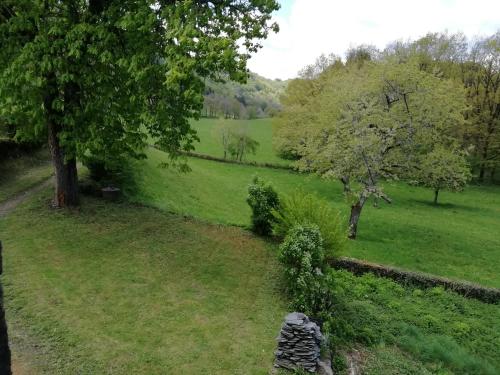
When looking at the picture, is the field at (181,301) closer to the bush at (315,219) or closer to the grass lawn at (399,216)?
the grass lawn at (399,216)

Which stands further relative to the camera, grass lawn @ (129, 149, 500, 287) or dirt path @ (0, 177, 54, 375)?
grass lawn @ (129, 149, 500, 287)

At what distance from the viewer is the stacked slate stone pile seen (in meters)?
9.97

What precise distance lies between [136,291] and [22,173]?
49.0ft

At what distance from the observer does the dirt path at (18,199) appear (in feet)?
61.1

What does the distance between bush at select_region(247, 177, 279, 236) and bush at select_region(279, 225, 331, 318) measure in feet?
13.6

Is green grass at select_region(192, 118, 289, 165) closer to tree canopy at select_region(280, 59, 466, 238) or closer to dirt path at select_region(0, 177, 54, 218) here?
tree canopy at select_region(280, 59, 466, 238)

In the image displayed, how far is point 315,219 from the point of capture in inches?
667

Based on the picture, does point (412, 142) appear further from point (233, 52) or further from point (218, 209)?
point (233, 52)

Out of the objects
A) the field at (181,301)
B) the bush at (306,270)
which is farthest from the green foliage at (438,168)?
the bush at (306,270)

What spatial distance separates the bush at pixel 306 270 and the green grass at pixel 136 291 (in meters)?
0.92

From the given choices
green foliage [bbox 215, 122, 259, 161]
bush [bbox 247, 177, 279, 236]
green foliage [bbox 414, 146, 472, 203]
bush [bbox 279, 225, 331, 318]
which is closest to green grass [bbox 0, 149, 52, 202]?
bush [bbox 247, 177, 279, 236]

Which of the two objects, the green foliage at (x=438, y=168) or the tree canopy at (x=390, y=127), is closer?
the tree canopy at (x=390, y=127)

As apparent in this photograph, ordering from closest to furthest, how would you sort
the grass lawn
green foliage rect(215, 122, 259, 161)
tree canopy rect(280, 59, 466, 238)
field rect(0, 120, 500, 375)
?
field rect(0, 120, 500, 375), the grass lawn, tree canopy rect(280, 59, 466, 238), green foliage rect(215, 122, 259, 161)

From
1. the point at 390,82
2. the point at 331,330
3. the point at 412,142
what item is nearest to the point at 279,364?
the point at 331,330
